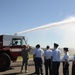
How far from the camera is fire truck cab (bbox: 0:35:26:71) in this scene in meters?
16.6

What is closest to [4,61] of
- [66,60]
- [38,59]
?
[38,59]

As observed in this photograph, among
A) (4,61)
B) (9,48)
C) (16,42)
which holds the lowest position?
(4,61)

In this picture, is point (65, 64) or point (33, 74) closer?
point (65, 64)

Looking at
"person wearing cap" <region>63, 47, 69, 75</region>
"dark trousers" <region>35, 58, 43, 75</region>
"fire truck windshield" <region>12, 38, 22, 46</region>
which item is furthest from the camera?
"fire truck windshield" <region>12, 38, 22, 46</region>

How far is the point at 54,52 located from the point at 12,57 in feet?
20.2

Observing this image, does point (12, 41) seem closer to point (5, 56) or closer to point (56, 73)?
point (5, 56)

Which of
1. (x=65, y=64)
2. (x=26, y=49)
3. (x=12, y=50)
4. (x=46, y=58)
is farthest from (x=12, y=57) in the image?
(x=65, y=64)

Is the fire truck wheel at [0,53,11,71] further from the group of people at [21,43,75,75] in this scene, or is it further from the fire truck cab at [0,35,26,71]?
the group of people at [21,43,75,75]

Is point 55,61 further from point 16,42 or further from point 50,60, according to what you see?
point 16,42

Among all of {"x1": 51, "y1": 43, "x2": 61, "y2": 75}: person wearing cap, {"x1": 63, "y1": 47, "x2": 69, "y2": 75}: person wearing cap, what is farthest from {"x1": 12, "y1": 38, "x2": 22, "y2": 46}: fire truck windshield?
{"x1": 51, "y1": 43, "x2": 61, "y2": 75}: person wearing cap

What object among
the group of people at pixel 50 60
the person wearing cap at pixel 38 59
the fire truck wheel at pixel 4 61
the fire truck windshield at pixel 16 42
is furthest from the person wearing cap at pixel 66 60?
the fire truck windshield at pixel 16 42

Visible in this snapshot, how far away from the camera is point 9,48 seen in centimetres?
1727

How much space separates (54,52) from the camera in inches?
466

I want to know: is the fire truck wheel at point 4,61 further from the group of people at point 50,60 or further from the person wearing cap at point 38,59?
the person wearing cap at point 38,59
